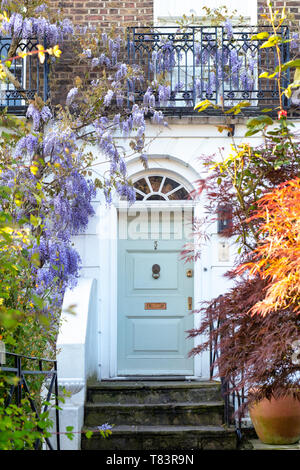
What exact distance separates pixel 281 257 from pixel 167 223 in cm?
455

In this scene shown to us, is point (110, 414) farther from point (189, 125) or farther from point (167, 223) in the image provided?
point (189, 125)

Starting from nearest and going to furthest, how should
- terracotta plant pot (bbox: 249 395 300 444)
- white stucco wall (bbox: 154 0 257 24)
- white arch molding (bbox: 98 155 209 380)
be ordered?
terracotta plant pot (bbox: 249 395 300 444) < white arch molding (bbox: 98 155 209 380) < white stucco wall (bbox: 154 0 257 24)

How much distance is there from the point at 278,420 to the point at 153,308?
3.00m

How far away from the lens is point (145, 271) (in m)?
8.39

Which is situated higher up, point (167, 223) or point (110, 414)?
point (167, 223)

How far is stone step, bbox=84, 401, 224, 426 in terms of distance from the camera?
6727 mm

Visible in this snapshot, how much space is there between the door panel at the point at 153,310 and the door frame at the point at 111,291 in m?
0.16

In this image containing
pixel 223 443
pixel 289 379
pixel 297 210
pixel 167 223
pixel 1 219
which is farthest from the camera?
pixel 167 223

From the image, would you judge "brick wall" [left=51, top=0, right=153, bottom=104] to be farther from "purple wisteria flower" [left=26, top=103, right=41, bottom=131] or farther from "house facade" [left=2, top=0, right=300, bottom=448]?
"purple wisteria flower" [left=26, top=103, right=41, bottom=131]

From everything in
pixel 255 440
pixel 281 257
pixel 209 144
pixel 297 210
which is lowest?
pixel 255 440

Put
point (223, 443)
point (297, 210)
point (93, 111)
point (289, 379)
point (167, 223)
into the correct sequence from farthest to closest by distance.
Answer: point (167, 223), point (93, 111), point (223, 443), point (289, 379), point (297, 210)

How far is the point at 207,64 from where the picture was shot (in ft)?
28.3

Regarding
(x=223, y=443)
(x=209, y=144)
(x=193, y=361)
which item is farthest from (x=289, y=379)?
(x=209, y=144)

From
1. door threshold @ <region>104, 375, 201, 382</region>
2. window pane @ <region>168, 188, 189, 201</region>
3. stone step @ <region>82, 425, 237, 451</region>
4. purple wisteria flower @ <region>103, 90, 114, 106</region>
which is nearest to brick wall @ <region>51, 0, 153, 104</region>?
purple wisteria flower @ <region>103, 90, 114, 106</region>
